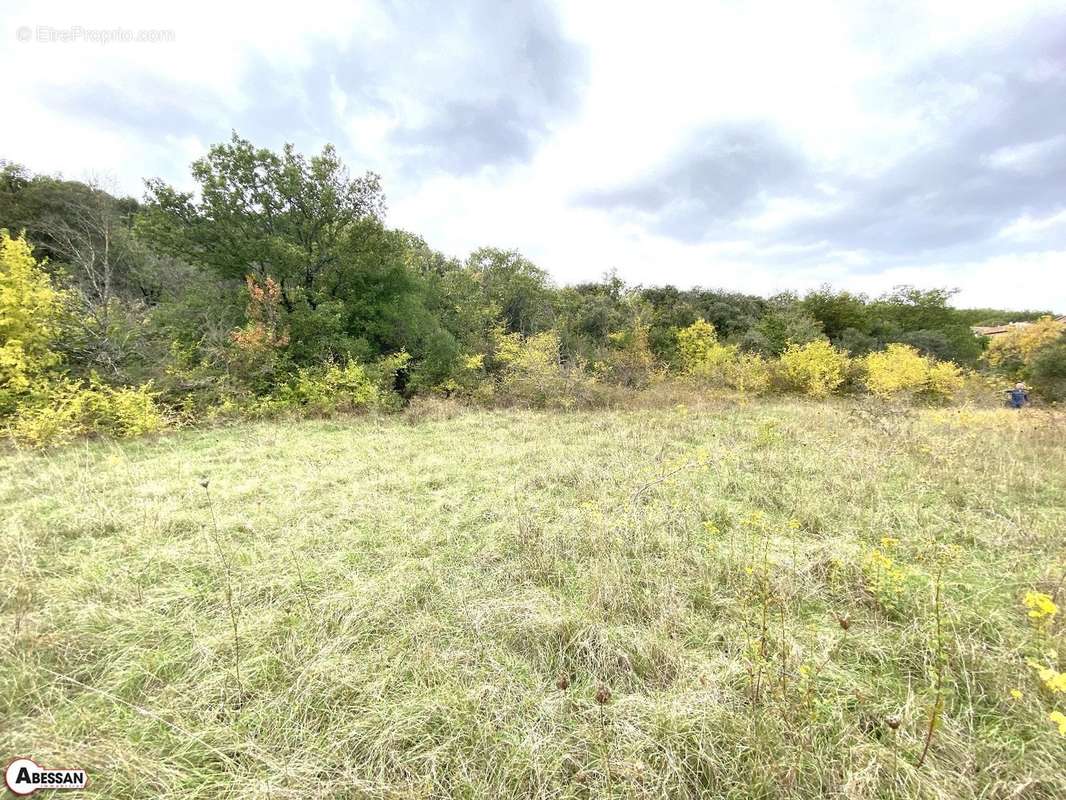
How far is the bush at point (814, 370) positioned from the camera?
1159 centimetres

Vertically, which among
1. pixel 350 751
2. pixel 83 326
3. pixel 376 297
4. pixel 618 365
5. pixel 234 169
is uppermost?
pixel 234 169

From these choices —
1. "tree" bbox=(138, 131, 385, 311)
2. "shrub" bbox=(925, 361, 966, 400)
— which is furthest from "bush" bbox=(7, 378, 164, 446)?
"shrub" bbox=(925, 361, 966, 400)

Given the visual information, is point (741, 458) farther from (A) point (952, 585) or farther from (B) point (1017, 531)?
(A) point (952, 585)

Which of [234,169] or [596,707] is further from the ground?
[234,169]

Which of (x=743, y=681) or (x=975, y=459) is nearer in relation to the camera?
(x=743, y=681)

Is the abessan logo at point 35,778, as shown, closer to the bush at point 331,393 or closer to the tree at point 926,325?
the bush at point 331,393

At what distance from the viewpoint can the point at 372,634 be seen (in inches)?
75.9

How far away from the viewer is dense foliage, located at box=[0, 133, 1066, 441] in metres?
7.02

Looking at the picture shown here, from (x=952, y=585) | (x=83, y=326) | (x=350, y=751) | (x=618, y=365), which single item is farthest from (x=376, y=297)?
(x=952, y=585)

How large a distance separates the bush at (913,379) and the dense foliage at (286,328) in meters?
0.06

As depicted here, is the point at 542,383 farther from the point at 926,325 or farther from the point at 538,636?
the point at 926,325

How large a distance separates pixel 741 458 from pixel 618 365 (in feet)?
28.9

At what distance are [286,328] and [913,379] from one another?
1787 centimetres

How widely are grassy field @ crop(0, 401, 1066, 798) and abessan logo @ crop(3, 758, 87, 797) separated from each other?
0.04 metres
